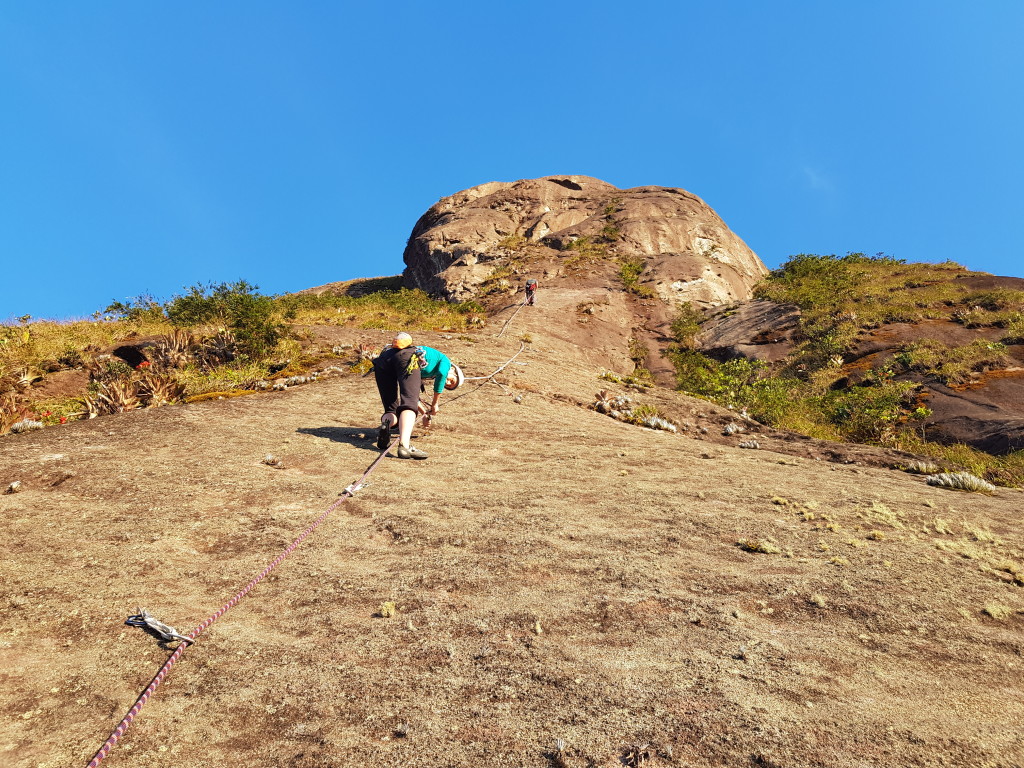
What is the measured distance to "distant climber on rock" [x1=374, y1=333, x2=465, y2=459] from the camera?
23.2 ft

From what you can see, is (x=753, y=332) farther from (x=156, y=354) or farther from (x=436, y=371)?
(x=156, y=354)

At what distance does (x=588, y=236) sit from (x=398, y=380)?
38964 millimetres

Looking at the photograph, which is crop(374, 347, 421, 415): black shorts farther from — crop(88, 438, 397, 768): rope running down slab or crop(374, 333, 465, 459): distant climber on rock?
crop(88, 438, 397, 768): rope running down slab

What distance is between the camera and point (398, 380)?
7156 millimetres

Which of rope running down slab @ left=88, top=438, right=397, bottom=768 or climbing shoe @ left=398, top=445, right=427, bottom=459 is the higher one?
climbing shoe @ left=398, top=445, right=427, bottom=459

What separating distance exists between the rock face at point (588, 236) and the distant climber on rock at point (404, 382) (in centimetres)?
2823

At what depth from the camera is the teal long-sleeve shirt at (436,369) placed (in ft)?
24.9

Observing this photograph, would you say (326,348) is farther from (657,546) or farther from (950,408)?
(950,408)

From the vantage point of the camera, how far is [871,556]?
179 inches

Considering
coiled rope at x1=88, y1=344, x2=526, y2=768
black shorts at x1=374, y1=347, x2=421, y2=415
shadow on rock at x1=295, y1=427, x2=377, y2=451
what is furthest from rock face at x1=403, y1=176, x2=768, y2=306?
coiled rope at x1=88, y1=344, x2=526, y2=768

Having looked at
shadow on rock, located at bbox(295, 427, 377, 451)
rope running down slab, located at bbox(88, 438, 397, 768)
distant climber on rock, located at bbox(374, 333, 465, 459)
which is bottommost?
rope running down slab, located at bbox(88, 438, 397, 768)

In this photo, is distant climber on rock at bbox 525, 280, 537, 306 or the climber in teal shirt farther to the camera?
distant climber on rock at bbox 525, 280, 537, 306

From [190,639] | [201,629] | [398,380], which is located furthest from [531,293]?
[190,639]

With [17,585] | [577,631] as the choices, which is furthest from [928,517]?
[17,585]
